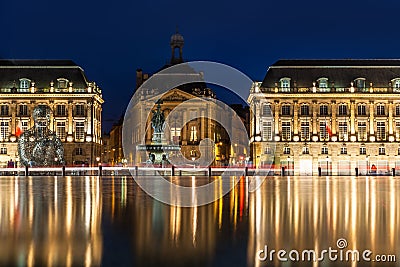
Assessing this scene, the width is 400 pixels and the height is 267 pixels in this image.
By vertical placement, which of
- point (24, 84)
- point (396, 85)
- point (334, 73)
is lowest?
point (396, 85)

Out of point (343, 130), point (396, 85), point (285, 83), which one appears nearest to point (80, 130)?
point (285, 83)

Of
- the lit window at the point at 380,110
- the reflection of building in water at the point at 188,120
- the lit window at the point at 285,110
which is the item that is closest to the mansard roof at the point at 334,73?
the lit window at the point at 380,110

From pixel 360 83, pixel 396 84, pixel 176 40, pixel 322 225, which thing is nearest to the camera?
pixel 322 225

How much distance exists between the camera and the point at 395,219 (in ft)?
45.2

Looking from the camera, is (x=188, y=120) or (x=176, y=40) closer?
(x=188, y=120)

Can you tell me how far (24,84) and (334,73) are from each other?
50790 mm

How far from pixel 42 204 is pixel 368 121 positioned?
283ft

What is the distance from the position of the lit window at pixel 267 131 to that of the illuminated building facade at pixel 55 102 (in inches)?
1115

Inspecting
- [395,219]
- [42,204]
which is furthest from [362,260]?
[42,204]

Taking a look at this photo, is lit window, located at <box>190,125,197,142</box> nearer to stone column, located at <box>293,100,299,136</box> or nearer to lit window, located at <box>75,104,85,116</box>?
lit window, located at <box>75,104,85,116</box>

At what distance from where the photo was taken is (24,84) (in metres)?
99.8

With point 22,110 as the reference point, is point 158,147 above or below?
below

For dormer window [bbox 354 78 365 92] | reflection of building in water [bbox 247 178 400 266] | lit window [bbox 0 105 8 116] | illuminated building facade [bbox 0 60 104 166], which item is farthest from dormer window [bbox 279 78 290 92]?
reflection of building in water [bbox 247 178 400 266]

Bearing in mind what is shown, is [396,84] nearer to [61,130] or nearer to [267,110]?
[267,110]
